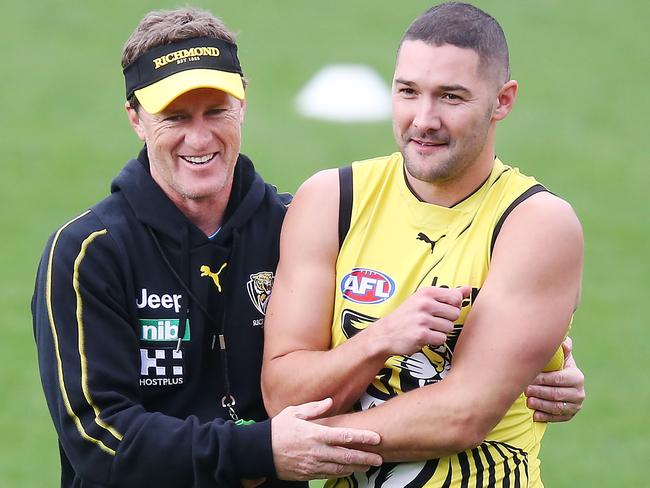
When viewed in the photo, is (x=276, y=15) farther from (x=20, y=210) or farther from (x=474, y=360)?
(x=474, y=360)

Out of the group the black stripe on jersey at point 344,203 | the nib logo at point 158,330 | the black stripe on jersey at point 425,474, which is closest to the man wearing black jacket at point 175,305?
the nib logo at point 158,330

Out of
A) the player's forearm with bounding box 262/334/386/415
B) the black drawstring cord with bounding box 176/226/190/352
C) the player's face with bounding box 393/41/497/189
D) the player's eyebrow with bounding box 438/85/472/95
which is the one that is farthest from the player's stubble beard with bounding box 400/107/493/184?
the black drawstring cord with bounding box 176/226/190/352

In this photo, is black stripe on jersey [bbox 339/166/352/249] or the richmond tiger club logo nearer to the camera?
black stripe on jersey [bbox 339/166/352/249]

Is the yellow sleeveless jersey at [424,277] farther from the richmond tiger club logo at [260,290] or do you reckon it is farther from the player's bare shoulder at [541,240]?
the richmond tiger club logo at [260,290]

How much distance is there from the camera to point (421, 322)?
3.82m

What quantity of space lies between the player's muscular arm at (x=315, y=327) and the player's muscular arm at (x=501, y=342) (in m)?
0.13

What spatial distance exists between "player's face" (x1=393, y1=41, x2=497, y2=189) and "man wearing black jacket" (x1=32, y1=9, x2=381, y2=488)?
0.60 metres

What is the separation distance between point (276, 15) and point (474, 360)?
42.6 ft

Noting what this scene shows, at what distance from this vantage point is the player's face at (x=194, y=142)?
4.28 m

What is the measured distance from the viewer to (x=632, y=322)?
392 inches

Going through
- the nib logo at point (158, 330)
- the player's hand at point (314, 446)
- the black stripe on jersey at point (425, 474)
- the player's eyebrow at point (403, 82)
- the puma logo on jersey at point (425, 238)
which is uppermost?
the player's eyebrow at point (403, 82)

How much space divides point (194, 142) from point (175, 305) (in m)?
0.52

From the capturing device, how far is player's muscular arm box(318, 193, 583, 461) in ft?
12.9

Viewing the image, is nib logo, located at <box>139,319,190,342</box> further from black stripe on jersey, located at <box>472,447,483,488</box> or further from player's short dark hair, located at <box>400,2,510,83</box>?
player's short dark hair, located at <box>400,2,510,83</box>
